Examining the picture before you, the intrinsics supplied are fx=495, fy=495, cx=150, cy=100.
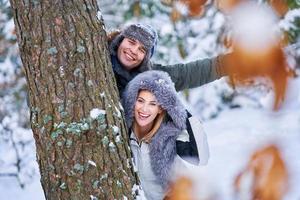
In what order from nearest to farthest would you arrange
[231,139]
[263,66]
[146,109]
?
[263,66], [146,109], [231,139]

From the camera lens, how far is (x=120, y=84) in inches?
82.4

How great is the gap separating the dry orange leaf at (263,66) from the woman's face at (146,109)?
921 mm

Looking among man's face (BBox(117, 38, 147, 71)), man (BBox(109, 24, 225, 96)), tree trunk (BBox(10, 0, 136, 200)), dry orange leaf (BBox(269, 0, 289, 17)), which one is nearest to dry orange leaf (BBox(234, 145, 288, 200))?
dry orange leaf (BBox(269, 0, 289, 17))

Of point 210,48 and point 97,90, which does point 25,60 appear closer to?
point 97,90

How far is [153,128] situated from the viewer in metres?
2.05

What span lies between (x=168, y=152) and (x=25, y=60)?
71 centimetres

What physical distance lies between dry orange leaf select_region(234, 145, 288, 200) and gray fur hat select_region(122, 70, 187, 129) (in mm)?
817

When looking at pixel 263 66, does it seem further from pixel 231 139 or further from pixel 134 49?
pixel 231 139

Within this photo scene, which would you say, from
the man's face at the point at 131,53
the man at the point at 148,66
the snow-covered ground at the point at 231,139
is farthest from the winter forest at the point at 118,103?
the snow-covered ground at the point at 231,139

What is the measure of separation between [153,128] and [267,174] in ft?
3.14

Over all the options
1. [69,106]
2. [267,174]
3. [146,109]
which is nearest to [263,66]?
[267,174]

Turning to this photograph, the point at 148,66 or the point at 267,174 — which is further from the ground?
the point at 148,66

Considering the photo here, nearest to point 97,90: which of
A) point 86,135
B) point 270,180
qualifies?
point 86,135

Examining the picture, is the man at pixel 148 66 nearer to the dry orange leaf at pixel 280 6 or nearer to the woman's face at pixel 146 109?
the woman's face at pixel 146 109
